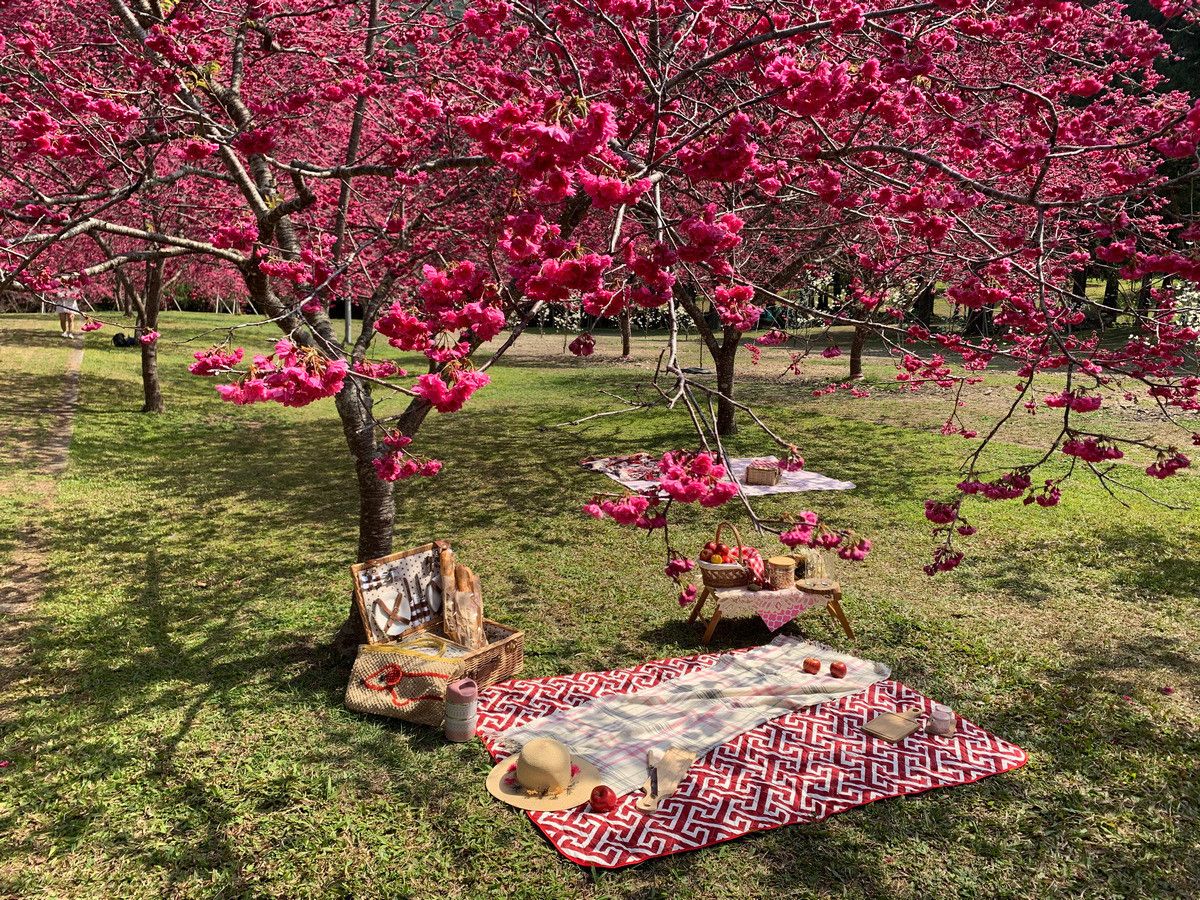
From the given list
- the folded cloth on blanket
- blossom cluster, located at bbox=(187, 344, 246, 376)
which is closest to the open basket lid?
the folded cloth on blanket

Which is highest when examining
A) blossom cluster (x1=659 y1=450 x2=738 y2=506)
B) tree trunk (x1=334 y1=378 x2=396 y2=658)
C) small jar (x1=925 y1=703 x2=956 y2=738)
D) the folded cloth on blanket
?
blossom cluster (x1=659 y1=450 x2=738 y2=506)

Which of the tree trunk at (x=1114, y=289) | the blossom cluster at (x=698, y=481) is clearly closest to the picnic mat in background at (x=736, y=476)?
the tree trunk at (x=1114, y=289)

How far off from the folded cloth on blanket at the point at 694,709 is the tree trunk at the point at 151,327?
10038mm

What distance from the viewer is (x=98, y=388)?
624 inches

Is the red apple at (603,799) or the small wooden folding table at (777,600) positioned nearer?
the red apple at (603,799)

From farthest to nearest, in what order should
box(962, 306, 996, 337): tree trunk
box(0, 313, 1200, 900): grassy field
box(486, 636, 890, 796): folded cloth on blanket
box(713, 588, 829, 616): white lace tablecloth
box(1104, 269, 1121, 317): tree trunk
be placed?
box(962, 306, 996, 337): tree trunk
box(713, 588, 829, 616): white lace tablecloth
box(486, 636, 890, 796): folded cloth on blanket
box(0, 313, 1200, 900): grassy field
box(1104, 269, 1121, 317): tree trunk

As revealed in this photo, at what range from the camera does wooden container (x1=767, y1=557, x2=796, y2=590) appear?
19.1 feet

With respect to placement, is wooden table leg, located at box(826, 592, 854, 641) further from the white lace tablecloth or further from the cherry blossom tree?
the cherry blossom tree

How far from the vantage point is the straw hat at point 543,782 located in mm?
3973

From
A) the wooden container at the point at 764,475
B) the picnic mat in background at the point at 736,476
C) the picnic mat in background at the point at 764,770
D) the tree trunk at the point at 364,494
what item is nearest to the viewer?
the picnic mat in background at the point at 764,770

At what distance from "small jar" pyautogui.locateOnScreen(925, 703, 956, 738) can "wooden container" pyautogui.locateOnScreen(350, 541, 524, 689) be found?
2.59 m

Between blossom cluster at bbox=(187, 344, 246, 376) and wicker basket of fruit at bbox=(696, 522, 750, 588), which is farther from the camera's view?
wicker basket of fruit at bbox=(696, 522, 750, 588)

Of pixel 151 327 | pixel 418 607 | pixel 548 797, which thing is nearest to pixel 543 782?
pixel 548 797

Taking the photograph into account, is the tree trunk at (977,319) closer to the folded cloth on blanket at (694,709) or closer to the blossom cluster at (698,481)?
the blossom cluster at (698,481)
